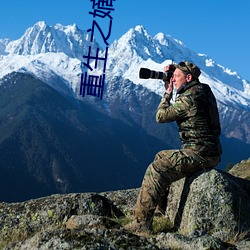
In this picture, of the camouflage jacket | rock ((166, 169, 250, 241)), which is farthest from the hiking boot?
the camouflage jacket

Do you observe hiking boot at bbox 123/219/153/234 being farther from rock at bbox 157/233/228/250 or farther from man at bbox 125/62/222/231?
rock at bbox 157/233/228/250

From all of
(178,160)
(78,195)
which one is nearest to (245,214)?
(178,160)

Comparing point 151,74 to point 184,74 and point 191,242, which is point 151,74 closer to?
point 184,74

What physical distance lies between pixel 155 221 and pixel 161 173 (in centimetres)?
132

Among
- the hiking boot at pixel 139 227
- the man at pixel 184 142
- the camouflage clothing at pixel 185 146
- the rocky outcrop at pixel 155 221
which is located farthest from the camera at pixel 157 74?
the hiking boot at pixel 139 227

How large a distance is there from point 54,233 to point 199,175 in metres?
4.02

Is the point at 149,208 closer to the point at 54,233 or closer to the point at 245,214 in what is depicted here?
the point at 245,214

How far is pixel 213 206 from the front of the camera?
10047 millimetres

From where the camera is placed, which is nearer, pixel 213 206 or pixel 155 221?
pixel 213 206

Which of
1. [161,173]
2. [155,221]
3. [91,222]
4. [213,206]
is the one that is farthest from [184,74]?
[91,222]

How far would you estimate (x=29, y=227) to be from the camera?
35.1ft

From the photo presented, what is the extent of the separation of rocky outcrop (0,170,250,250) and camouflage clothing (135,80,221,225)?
38 cm

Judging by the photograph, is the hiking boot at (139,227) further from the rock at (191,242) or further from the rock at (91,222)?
the rock at (191,242)

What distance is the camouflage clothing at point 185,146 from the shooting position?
10648 millimetres
